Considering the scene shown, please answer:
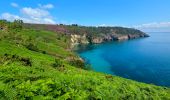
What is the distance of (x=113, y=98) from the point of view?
811 inches

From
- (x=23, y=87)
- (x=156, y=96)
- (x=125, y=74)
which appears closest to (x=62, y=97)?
(x=23, y=87)

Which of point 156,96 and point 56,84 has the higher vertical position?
point 56,84

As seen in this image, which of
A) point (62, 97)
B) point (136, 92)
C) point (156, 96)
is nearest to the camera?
point (62, 97)

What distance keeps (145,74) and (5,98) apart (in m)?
89.9

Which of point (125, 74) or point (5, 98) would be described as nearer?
point (5, 98)

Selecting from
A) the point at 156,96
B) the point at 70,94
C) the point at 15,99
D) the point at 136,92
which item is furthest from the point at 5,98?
the point at 156,96

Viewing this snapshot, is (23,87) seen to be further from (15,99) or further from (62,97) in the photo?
(62,97)

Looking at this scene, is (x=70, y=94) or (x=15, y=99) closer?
(x=15, y=99)

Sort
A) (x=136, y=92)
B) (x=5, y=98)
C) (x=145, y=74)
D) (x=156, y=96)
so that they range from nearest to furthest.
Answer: (x=5, y=98) → (x=136, y=92) → (x=156, y=96) → (x=145, y=74)

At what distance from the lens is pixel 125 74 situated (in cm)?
10188

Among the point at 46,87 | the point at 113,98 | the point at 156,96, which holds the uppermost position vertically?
the point at 46,87

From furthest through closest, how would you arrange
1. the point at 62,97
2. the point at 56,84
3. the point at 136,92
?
the point at 136,92, the point at 56,84, the point at 62,97

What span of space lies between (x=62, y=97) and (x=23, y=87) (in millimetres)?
2912

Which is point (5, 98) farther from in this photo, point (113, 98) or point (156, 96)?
point (156, 96)
